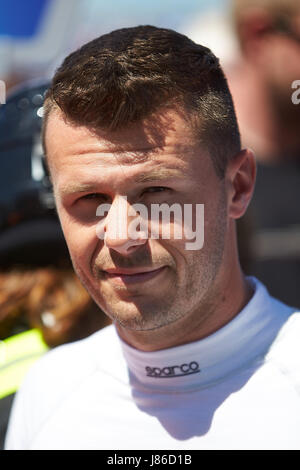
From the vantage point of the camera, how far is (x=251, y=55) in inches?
112

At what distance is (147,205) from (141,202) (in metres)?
0.01

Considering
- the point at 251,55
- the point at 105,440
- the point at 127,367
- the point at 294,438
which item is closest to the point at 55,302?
the point at 127,367

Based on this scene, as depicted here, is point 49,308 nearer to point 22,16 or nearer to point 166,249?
point 166,249

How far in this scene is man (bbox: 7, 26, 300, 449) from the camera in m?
1.48

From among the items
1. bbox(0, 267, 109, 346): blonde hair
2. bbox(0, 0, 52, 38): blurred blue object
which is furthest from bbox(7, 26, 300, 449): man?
bbox(0, 0, 52, 38): blurred blue object

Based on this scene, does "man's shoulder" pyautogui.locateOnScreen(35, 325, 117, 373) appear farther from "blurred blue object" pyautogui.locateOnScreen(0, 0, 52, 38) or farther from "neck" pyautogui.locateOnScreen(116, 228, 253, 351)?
"blurred blue object" pyautogui.locateOnScreen(0, 0, 52, 38)

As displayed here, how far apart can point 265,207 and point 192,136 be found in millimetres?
2711

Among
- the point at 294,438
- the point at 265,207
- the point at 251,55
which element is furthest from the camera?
the point at 265,207

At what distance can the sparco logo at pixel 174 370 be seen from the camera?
162 centimetres

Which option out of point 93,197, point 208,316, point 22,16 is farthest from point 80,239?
point 22,16

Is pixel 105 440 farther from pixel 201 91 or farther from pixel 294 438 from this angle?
pixel 201 91

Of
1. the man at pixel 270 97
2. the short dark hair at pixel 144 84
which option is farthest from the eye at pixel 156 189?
the man at pixel 270 97

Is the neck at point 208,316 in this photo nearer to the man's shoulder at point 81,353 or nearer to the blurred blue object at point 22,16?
the man's shoulder at point 81,353

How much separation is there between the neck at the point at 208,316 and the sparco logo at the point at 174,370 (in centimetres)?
5
